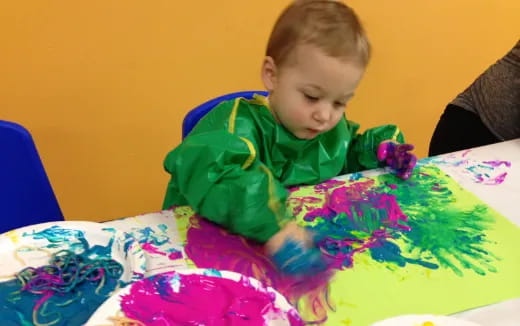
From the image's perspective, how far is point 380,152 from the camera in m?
0.97

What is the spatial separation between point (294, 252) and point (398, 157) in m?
0.35

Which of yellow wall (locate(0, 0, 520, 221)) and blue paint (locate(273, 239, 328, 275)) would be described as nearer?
blue paint (locate(273, 239, 328, 275))

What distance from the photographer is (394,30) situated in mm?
1723

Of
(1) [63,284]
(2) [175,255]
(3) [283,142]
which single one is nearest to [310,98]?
(3) [283,142]

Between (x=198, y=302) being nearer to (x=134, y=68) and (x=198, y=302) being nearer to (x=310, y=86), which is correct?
(x=310, y=86)

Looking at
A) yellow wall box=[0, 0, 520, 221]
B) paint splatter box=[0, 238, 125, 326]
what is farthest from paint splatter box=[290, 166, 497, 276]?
yellow wall box=[0, 0, 520, 221]

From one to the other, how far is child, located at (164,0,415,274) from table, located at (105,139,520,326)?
0.07m

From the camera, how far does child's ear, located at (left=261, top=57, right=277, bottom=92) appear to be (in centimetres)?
86

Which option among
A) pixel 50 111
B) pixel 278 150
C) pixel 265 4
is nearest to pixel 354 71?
pixel 278 150

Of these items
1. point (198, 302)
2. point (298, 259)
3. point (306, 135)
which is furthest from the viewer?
point (306, 135)

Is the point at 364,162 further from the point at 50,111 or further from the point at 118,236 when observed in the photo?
the point at 50,111

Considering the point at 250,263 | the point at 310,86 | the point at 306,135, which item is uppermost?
the point at 310,86

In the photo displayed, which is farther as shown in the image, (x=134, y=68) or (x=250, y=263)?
(x=134, y=68)

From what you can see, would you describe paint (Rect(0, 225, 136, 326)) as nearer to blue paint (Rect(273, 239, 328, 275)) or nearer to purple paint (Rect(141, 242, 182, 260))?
purple paint (Rect(141, 242, 182, 260))
